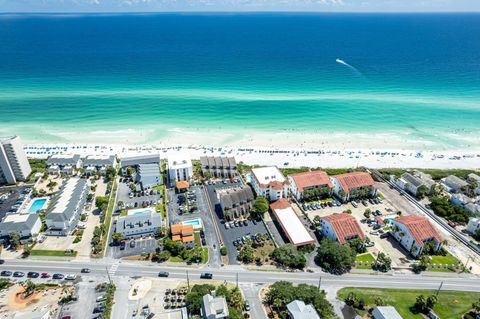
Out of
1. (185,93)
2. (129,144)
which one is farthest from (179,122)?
(185,93)

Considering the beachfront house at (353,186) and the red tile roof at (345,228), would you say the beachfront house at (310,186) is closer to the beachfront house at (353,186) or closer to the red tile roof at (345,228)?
the beachfront house at (353,186)

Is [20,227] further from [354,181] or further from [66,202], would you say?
[354,181]

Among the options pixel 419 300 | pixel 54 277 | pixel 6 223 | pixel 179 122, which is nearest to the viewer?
pixel 419 300

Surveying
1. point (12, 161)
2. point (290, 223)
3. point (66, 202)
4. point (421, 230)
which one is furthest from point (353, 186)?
point (12, 161)

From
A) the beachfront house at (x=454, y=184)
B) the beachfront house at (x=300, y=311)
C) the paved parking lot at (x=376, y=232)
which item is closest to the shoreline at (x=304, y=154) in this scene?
the beachfront house at (x=454, y=184)

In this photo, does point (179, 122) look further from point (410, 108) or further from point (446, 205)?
point (410, 108)

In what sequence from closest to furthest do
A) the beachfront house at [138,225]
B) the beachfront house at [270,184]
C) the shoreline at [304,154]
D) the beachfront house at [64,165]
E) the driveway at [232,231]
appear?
the driveway at [232,231], the beachfront house at [138,225], the beachfront house at [270,184], the beachfront house at [64,165], the shoreline at [304,154]

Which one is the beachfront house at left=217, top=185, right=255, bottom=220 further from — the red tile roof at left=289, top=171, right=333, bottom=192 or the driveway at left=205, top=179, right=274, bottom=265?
the red tile roof at left=289, top=171, right=333, bottom=192
